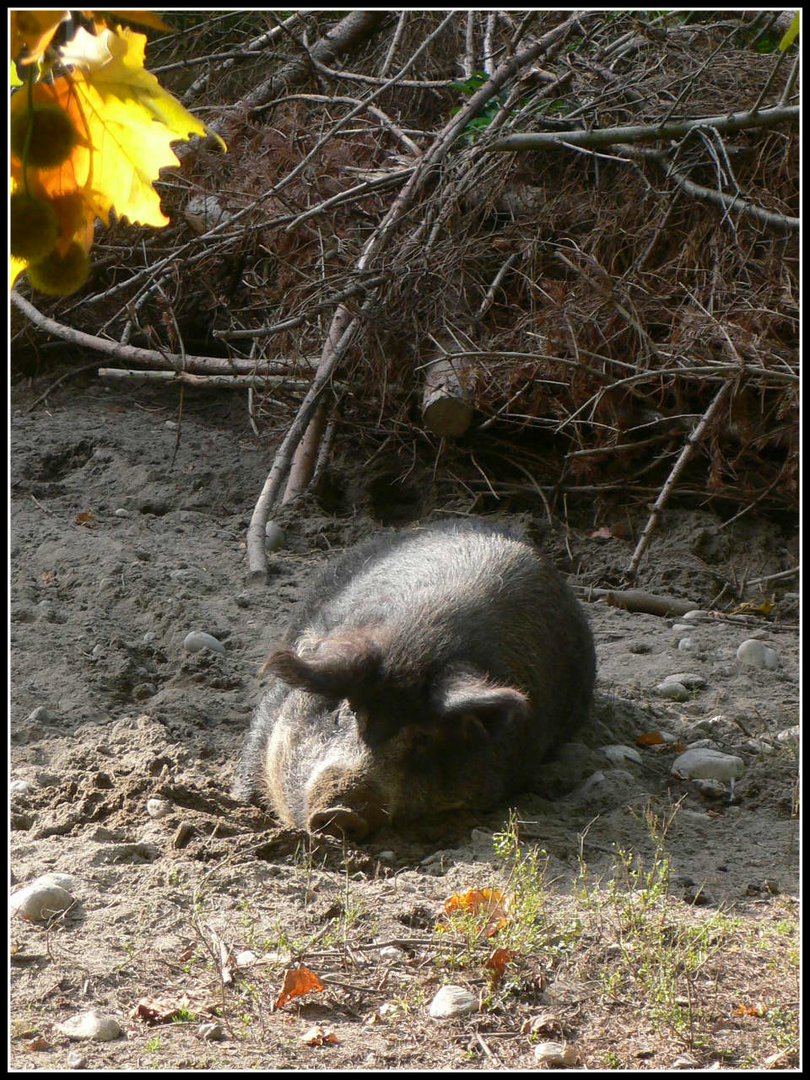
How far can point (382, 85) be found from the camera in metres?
7.84

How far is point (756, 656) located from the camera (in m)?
6.02

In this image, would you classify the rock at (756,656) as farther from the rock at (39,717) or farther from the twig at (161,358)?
the twig at (161,358)

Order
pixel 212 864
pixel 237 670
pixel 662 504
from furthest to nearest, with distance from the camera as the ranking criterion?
pixel 662 504
pixel 237 670
pixel 212 864

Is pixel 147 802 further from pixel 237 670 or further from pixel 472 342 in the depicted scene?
pixel 472 342

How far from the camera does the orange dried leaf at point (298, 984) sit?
3.04 m

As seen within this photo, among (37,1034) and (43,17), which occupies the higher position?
(43,17)

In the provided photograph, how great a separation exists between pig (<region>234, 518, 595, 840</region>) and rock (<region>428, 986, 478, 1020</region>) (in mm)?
1278

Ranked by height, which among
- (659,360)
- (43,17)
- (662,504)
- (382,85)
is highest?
(382,85)

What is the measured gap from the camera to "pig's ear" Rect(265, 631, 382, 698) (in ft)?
14.2

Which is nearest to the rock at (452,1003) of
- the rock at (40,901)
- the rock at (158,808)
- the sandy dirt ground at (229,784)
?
the sandy dirt ground at (229,784)

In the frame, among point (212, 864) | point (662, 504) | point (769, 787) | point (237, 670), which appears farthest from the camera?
point (662, 504)

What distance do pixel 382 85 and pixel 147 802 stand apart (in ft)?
17.0

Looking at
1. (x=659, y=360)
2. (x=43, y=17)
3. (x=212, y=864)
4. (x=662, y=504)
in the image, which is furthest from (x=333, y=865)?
(x=659, y=360)

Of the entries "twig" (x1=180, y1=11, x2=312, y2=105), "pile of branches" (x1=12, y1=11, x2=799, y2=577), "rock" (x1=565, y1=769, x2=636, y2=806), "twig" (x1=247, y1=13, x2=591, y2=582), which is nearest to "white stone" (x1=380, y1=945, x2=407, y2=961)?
"rock" (x1=565, y1=769, x2=636, y2=806)
